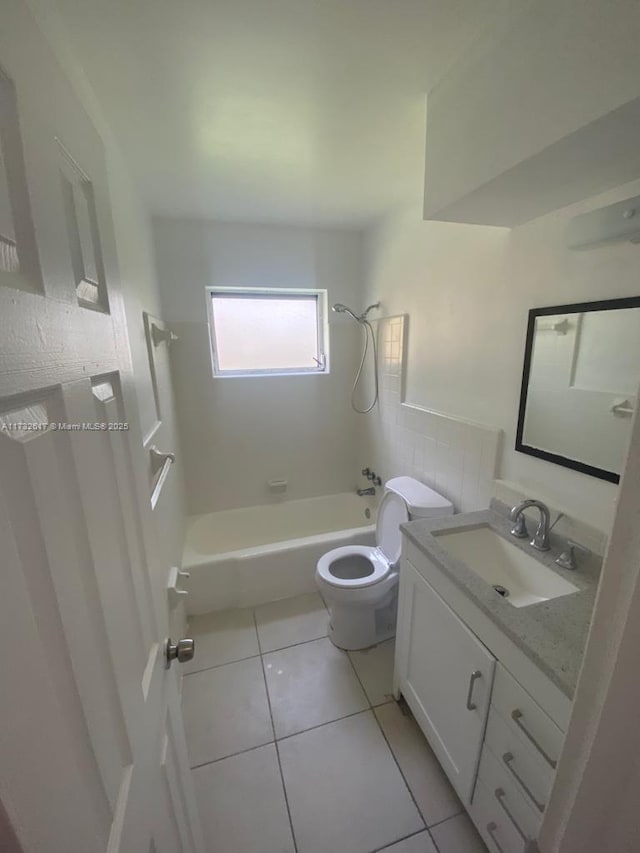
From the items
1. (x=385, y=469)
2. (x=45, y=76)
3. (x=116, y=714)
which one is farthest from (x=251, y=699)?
(x=45, y=76)

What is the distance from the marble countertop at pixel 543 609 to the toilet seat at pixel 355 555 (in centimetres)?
52

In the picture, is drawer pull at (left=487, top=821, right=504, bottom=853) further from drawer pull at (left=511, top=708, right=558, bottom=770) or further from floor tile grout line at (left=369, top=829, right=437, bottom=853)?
drawer pull at (left=511, top=708, right=558, bottom=770)

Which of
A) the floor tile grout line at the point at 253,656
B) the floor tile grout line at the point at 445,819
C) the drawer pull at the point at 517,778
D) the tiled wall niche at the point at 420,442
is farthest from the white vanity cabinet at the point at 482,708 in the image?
the floor tile grout line at the point at 253,656

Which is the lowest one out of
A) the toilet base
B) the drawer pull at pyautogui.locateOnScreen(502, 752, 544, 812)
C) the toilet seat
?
the toilet base

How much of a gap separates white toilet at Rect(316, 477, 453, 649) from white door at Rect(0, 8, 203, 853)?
1.15 meters

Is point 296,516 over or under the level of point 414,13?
under

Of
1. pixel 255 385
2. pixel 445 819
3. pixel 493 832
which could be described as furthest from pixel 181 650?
pixel 255 385

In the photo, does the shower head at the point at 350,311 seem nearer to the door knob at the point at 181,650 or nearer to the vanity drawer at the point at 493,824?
the door knob at the point at 181,650

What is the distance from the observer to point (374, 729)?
1.44m

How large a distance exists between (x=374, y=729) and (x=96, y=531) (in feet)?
5.20

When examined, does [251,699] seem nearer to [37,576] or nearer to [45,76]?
[37,576]

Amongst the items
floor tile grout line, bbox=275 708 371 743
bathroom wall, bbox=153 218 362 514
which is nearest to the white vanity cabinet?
floor tile grout line, bbox=275 708 371 743

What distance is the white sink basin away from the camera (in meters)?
1.14

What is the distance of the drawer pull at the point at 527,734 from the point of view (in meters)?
0.77
